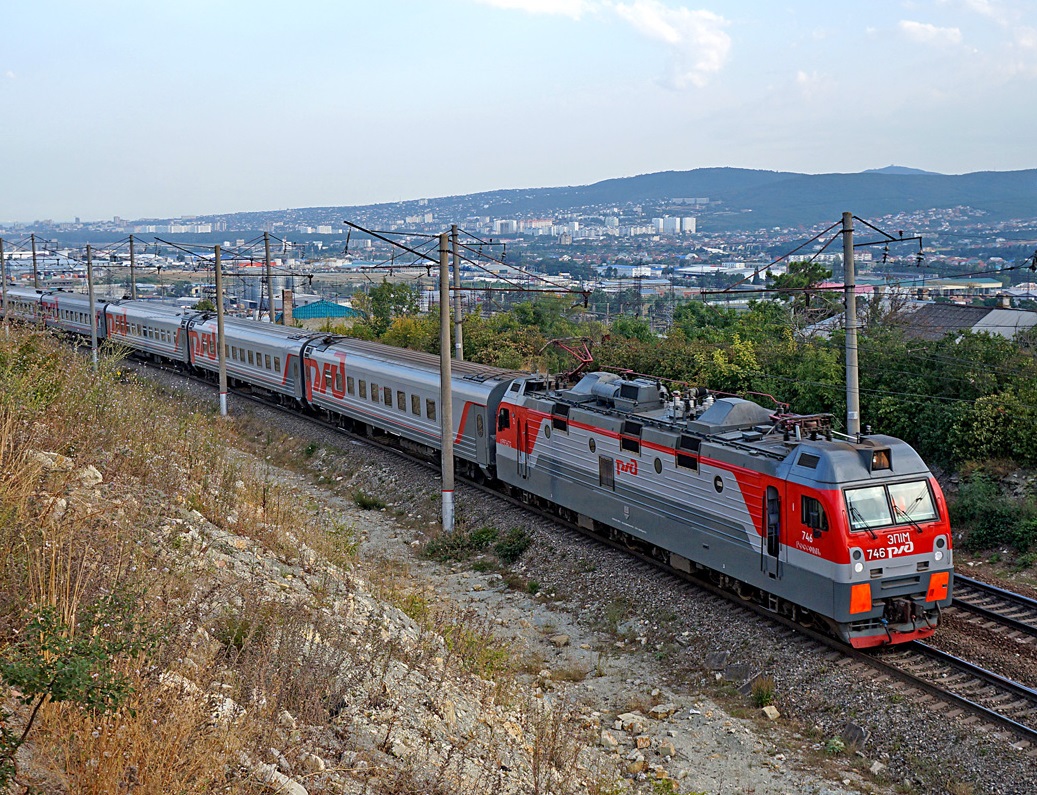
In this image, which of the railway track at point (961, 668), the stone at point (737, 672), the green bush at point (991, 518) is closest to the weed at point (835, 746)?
the railway track at point (961, 668)

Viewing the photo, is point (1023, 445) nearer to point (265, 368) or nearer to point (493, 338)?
point (493, 338)

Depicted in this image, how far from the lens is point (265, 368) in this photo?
3794cm

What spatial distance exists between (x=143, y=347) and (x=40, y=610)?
1851 inches

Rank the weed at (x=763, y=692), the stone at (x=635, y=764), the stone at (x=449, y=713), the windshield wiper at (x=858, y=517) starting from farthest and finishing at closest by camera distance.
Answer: the windshield wiper at (x=858, y=517) → the weed at (x=763, y=692) → the stone at (x=635, y=764) → the stone at (x=449, y=713)

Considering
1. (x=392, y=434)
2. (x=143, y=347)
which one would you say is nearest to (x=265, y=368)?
(x=392, y=434)

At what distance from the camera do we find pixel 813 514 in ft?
45.7

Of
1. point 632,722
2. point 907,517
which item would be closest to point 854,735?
point 632,722

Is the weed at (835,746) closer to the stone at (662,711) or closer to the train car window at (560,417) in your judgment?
the stone at (662,711)

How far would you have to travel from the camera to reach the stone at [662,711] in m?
13.0

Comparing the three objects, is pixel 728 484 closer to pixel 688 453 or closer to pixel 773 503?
pixel 773 503

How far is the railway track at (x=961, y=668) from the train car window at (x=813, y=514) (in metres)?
1.83

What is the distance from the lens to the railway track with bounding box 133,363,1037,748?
1218 cm

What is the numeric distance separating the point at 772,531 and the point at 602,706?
378cm

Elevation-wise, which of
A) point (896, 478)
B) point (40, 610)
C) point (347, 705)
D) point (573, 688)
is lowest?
point (573, 688)
